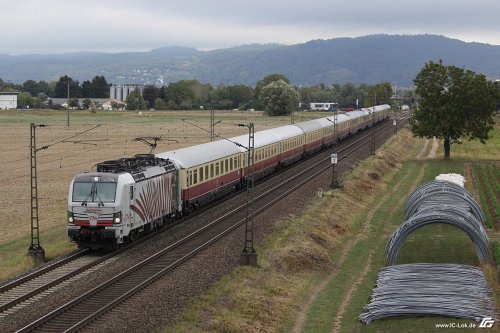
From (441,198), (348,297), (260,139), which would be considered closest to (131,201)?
(348,297)

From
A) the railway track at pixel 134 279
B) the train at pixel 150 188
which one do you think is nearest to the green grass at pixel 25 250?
the train at pixel 150 188

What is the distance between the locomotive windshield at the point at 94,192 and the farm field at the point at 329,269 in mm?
7004

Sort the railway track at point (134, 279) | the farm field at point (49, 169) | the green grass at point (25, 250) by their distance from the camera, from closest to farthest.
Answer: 1. the railway track at point (134, 279)
2. the green grass at point (25, 250)
3. the farm field at point (49, 169)

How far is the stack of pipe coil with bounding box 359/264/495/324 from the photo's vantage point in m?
22.3

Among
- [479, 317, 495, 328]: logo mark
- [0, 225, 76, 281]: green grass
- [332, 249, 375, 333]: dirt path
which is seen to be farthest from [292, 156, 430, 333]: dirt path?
[0, 225, 76, 281]: green grass

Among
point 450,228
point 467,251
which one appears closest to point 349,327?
point 467,251

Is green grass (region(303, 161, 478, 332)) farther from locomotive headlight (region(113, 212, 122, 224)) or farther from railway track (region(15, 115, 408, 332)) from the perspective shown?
locomotive headlight (region(113, 212, 122, 224))

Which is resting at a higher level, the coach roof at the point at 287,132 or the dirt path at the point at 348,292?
the coach roof at the point at 287,132

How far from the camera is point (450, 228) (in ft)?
131

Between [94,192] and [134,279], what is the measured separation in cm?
558

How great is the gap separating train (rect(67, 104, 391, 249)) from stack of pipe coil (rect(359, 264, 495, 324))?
1038 centimetres

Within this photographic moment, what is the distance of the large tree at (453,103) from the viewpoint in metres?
79.0

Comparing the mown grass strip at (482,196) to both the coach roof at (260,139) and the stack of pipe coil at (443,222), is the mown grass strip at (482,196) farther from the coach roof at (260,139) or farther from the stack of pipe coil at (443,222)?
the coach roof at (260,139)

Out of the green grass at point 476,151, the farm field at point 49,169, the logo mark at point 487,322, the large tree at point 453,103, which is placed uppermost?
the large tree at point 453,103
